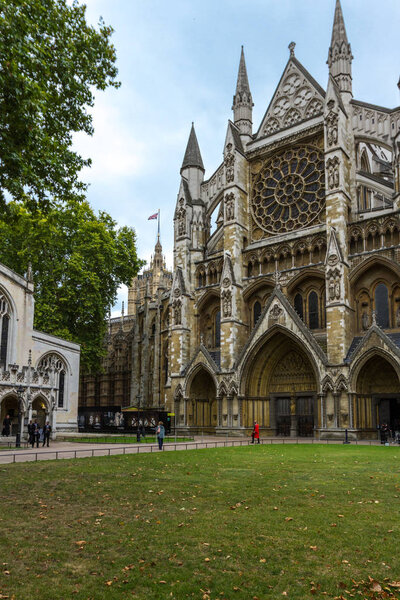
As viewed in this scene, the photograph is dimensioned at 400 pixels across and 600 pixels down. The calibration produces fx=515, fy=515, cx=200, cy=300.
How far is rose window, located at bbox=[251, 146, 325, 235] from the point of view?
36781 millimetres

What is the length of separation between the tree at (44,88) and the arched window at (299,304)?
21513 mm

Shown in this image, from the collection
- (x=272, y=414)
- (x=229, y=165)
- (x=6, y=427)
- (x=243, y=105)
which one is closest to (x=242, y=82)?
(x=243, y=105)

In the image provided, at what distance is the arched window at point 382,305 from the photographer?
3173 cm

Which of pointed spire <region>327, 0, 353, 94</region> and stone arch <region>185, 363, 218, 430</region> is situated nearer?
pointed spire <region>327, 0, 353, 94</region>

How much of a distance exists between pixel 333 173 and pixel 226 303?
37.6ft

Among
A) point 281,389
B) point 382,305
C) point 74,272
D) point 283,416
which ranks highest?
point 74,272

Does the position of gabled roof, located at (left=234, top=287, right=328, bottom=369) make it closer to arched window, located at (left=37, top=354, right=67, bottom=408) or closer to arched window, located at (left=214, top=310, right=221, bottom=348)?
arched window, located at (left=214, top=310, right=221, bottom=348)

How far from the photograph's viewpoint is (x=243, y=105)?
1689 inches

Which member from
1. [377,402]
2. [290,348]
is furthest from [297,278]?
[377,402]

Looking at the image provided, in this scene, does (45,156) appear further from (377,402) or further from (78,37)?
(377,402)

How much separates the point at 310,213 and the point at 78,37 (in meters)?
23.7

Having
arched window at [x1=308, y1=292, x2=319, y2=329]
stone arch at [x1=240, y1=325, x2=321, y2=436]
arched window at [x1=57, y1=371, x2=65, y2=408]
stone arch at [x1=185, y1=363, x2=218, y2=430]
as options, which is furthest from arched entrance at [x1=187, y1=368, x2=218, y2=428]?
arched window at [x1=57, y1=371, x2=65, y2=408]

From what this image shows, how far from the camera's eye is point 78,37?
52.2 ft

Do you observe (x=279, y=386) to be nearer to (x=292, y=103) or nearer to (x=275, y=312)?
(x=275, y=312)
